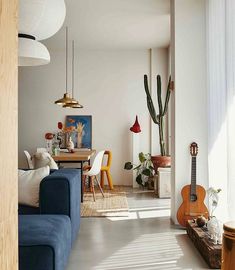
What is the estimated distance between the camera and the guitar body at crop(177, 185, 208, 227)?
13.2 ft

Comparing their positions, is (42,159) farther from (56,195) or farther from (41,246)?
(41,246)

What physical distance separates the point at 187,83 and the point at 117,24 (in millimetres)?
2404

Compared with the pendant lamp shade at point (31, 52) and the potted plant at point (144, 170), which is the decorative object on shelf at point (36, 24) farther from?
the potted plant at point (144, 170)

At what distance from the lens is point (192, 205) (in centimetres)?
404

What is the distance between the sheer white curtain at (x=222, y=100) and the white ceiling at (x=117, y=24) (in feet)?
5.03

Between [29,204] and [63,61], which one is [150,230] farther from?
[63,61]

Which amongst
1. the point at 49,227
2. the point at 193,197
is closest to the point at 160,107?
the point at 193,197

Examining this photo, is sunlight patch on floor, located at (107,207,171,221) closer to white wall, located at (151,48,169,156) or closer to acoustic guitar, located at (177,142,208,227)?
acoustic guitar, located at (177,142,208,227)

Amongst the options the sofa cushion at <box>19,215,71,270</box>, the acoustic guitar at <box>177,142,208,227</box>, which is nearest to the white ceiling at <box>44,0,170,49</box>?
the acoustic guitar at <box>177,142,208,227</box>

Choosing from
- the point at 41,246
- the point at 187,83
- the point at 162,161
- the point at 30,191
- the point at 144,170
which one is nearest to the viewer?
the point at 41,246

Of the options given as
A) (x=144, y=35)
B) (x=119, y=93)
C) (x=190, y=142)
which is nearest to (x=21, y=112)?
(x=119, y=93)

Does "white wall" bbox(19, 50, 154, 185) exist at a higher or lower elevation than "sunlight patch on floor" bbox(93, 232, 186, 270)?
higher

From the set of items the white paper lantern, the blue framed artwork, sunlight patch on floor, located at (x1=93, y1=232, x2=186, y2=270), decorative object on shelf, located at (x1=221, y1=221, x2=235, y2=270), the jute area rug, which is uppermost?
the white paper lantern

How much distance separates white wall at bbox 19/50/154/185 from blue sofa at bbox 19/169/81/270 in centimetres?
430
